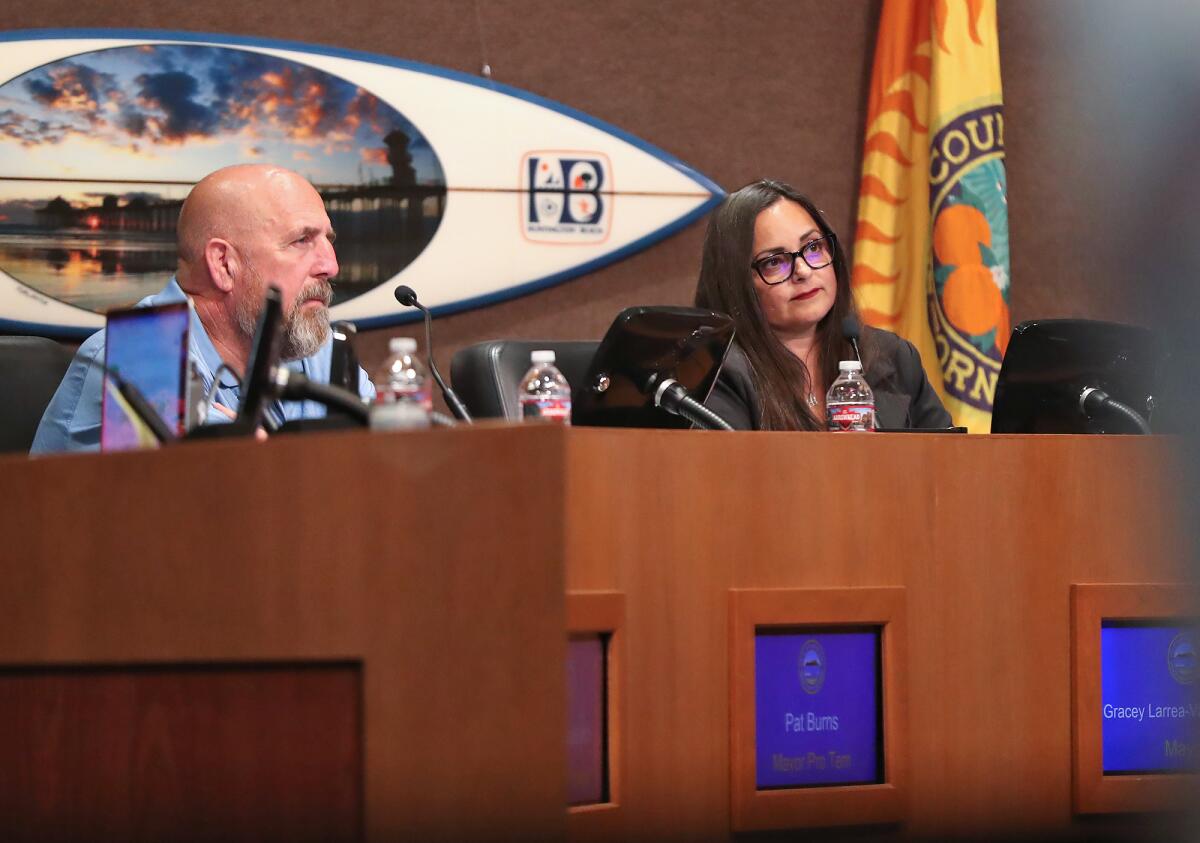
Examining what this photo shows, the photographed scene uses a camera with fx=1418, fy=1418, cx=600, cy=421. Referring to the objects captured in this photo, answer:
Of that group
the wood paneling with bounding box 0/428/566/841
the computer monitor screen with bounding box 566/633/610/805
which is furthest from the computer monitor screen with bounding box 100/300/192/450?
the computer monitor screen with bounding box 566/633/610/805

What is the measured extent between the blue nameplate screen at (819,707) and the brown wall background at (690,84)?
214 cm

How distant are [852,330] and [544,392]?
722 millimetres

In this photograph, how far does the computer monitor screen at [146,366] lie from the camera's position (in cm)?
162

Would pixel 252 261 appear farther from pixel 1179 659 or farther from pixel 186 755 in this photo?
pixel 1179 659

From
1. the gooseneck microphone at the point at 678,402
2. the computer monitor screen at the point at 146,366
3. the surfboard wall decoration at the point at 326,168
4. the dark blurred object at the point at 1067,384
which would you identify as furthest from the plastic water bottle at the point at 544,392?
the surfboard wall decoration at the point at 326,168

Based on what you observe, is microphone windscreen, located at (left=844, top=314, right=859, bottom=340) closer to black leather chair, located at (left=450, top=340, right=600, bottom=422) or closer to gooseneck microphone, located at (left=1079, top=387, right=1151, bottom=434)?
black leather chair, located at (left=450, top=340, right=600, bottom=422)

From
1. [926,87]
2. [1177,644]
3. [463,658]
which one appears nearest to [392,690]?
[463,658]

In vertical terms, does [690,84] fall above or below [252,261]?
above

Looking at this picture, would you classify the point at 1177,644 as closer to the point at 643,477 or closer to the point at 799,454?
the point at 799,454

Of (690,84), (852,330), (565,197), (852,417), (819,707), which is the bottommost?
(819,707)

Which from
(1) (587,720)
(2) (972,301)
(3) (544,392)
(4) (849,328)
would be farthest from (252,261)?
(2) (972,301)

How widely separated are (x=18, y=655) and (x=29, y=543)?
0.10m

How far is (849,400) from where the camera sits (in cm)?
262

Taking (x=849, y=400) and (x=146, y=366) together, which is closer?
(x=146, y=366)
